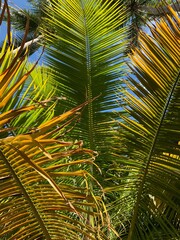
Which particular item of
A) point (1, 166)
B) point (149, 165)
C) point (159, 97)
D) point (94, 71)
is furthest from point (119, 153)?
point (1, 166)

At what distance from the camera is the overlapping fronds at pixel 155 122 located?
2086 millimetres

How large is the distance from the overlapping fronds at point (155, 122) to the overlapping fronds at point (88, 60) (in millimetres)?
430

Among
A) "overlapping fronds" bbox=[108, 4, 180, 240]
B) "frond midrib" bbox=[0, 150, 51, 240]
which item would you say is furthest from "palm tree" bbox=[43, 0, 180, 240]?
"frond midrib" bbox=[0, 150, 51, 240]

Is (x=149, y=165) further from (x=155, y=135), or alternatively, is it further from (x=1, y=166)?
(x=1, y=166)

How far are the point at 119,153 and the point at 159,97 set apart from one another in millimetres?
420

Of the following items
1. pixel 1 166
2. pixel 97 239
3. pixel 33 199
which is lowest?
pixel 97 239

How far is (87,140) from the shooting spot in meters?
2.66

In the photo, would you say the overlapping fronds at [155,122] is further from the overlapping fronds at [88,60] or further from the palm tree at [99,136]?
the overlapping fronds at [88,60]

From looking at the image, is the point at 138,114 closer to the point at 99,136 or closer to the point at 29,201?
the point at 99,136

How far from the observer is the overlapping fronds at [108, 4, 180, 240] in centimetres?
209

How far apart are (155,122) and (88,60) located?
0.79 m

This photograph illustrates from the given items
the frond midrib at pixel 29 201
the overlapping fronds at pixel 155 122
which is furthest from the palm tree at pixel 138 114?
the frond midrib at pixel 29 201

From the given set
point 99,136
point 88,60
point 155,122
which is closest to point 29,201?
point 155,122

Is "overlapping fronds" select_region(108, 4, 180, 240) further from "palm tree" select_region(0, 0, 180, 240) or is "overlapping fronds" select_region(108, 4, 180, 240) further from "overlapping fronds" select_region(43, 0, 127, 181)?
"overlapping fronds" select_region(43, 0, 127, 181)
